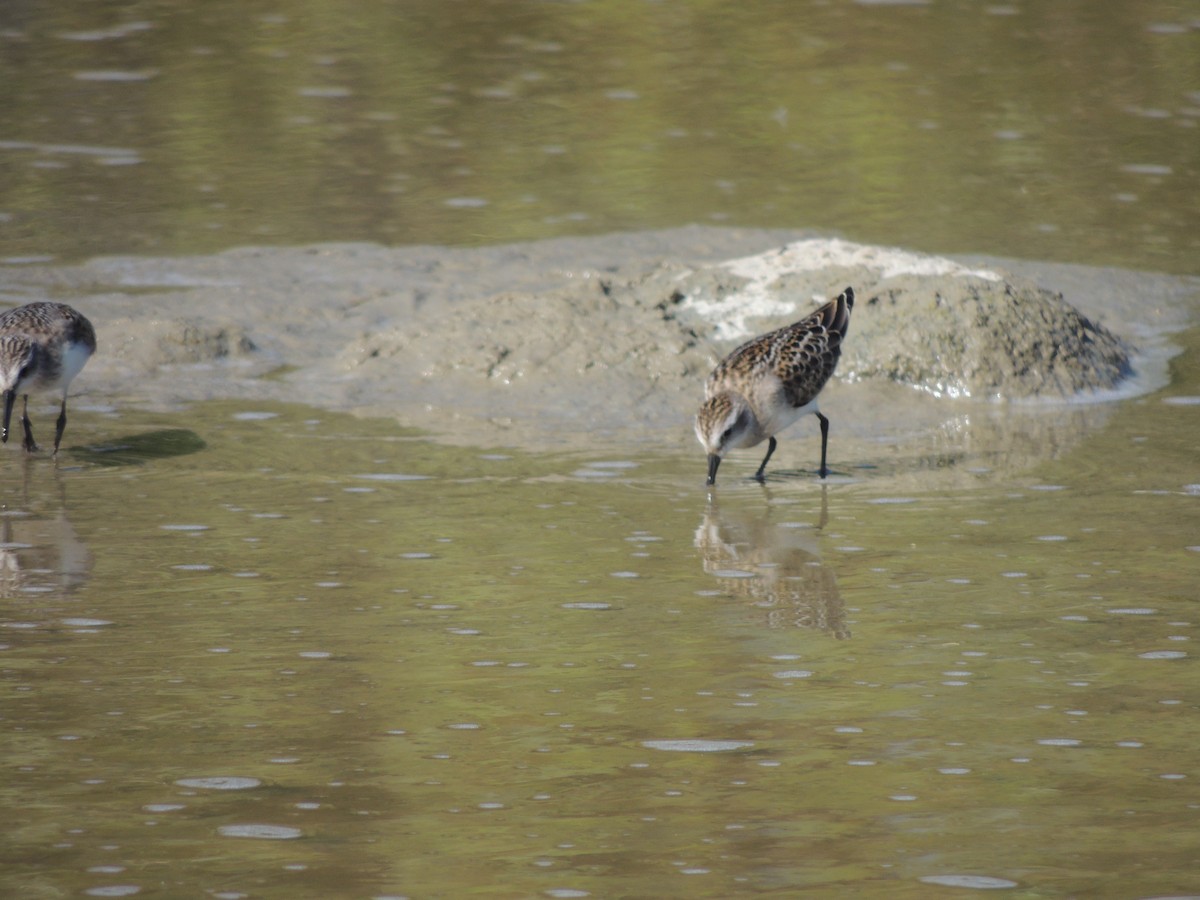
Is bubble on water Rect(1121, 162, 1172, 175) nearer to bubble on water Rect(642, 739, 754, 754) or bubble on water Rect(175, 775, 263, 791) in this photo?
bubble on water Rect(642, 739, 754, 754)

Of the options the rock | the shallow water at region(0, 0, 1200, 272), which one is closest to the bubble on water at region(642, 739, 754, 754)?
the rock

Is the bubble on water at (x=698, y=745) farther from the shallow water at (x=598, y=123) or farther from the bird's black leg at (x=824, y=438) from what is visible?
the shallow water at (x=598, y=123)

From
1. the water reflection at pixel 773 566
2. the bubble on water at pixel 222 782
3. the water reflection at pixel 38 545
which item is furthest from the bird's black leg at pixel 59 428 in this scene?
the bubble on water at pixel 222 782

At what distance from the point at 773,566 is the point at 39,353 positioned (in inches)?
176

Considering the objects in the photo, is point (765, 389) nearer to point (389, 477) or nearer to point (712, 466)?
point (712, 466)

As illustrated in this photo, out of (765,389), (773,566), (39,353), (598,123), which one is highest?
(598,123)

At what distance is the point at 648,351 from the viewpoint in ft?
37.2

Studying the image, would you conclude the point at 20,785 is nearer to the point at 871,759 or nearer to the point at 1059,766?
the point at 871,759

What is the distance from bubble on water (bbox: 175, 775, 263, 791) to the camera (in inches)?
201

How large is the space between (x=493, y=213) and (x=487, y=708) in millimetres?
10203

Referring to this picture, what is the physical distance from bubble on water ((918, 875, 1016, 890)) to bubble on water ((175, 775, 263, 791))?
6.12 ft

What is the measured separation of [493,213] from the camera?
51.2ft

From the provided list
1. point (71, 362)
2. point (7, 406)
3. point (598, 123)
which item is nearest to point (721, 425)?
point (71, 362)

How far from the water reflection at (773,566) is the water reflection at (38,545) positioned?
2583 mm
